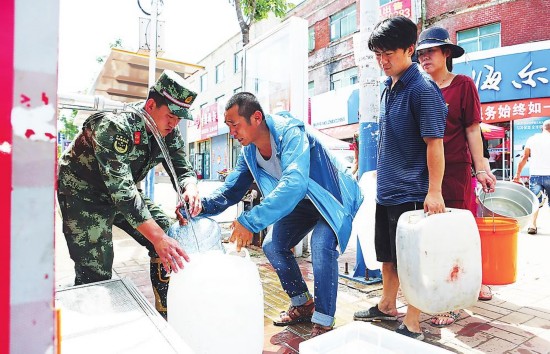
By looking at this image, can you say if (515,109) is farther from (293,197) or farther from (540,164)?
(293,197)

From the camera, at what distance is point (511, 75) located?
12.6 m

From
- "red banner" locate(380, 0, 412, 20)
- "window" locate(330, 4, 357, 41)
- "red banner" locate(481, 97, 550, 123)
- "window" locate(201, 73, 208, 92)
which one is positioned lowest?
"red banner" locate(481, 97, 550, 123)

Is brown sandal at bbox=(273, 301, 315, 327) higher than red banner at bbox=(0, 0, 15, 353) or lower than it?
lower

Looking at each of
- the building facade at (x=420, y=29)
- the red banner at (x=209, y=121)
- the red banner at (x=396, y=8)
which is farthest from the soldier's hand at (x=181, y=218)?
the red banner at (x=209, y=121)

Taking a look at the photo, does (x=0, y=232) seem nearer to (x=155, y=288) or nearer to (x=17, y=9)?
(x=17, y=9)

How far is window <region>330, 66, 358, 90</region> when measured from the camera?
18.2 meters

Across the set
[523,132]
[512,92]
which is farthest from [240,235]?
[512,92]

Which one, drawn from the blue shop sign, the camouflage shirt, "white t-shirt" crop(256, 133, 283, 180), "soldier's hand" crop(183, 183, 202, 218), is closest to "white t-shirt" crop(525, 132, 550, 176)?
"white t-shirt" crop(256, 133, 283, 180)

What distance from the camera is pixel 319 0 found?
66.8 ft

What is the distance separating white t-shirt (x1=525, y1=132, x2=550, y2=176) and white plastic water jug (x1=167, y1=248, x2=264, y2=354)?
19.8ft

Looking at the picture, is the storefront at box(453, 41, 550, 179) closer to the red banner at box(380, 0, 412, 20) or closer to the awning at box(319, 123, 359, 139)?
the red banner at box(380, 0, 412, 20)

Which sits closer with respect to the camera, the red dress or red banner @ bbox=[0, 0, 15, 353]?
red banner @ bbox=[0, 0, 15, 353]

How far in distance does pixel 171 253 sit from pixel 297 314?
128 centimetres

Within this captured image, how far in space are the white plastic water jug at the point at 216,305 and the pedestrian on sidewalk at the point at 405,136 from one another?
97 centimetres
